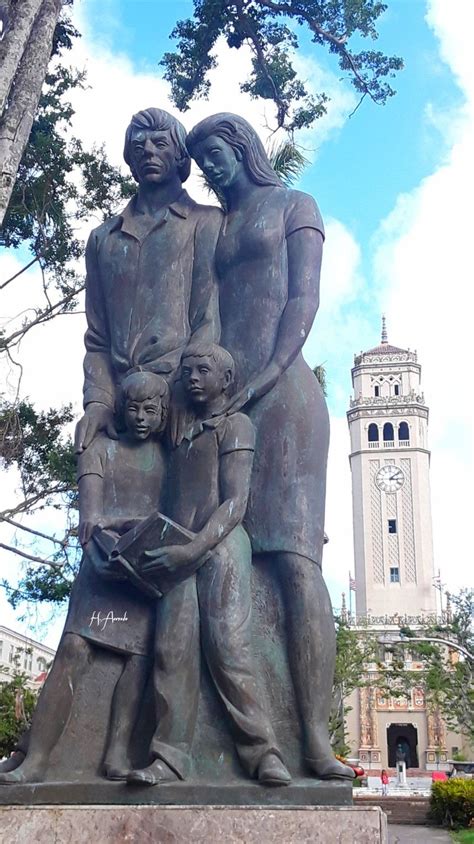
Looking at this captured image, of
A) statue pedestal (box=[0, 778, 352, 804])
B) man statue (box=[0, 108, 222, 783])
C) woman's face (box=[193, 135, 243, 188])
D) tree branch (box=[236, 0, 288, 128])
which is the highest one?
tree branch (box=[236, 0, 288, 128])

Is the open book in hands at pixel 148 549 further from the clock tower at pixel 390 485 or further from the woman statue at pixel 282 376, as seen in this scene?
the clock tower at pixel 390 485

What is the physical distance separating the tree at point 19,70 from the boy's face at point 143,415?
27.1 feet

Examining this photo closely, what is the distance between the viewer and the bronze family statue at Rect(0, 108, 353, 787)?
3.55 m

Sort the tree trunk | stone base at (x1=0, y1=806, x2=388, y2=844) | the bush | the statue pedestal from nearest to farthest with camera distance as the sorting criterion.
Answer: stone base at (x1=0, y1=806, x2=388, y2=844)
the statue pedestal
the tree trunk
the bush

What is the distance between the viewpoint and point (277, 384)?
4.16 metres

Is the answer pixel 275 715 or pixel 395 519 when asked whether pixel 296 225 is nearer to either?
pixel 275 715

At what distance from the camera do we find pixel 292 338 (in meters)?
4.22

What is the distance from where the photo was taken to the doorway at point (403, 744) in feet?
193

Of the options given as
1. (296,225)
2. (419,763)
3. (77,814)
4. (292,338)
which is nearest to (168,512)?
(292,338)

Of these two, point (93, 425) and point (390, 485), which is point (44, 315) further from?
point (390, 485)

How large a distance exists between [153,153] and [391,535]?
64265 mm

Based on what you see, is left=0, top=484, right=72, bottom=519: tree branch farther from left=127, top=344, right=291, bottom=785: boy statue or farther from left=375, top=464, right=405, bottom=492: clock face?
left=375, top=464, right=405, bottom=492: clock face

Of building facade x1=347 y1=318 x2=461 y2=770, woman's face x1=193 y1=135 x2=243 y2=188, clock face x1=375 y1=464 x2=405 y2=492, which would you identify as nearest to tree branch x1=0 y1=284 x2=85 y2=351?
woman's face x1=193 y1=135 x2=243 y2=188

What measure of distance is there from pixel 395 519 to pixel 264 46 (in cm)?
5393
